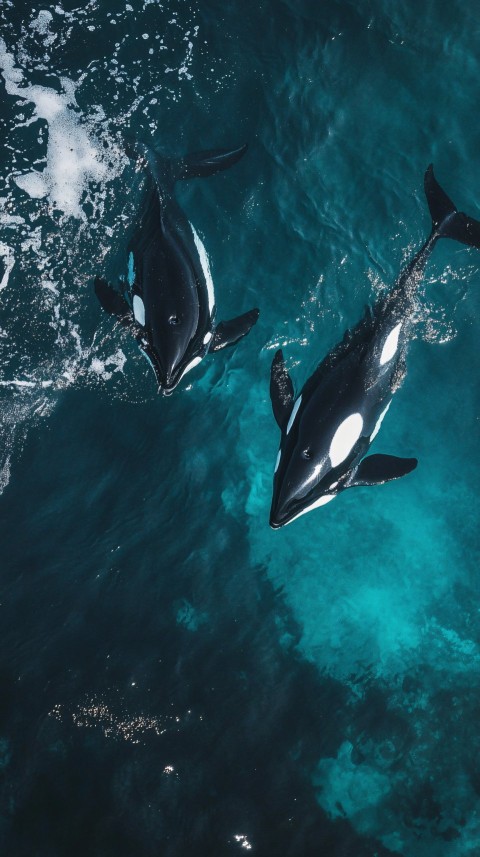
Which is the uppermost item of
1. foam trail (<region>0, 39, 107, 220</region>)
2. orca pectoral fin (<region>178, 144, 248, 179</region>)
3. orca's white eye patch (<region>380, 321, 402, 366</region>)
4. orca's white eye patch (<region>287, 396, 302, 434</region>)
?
foam trail (<region>0, 39, 107, 220</region>)

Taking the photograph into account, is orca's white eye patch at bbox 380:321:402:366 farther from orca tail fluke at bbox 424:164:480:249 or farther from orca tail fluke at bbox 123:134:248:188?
orca tail fluke at bbox 123:134:248:188

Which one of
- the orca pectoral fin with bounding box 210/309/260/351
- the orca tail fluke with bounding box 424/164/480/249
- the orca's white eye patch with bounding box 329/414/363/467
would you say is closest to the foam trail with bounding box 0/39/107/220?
the orca pectoral fin with bounding box 210/309/260/351

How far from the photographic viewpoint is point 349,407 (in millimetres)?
6113

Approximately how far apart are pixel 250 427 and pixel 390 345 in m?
3.03

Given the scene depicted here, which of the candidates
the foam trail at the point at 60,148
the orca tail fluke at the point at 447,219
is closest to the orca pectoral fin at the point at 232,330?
the orca tail fluke at the point at 447,219

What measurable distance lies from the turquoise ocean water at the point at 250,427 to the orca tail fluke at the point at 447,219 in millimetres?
1150

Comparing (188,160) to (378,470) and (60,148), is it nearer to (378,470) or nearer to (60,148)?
(60,148)

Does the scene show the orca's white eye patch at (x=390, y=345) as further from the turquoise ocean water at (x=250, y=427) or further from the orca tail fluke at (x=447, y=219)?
the turquoise ocean water at (x=250, y=427)

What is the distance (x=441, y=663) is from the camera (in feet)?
27.2

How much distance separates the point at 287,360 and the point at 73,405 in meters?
3.42

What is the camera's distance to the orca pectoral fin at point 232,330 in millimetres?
7531

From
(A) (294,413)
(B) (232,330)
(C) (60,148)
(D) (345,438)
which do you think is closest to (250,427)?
(B) (232,330)

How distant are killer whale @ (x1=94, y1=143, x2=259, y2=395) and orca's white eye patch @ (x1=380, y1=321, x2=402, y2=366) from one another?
211 cm

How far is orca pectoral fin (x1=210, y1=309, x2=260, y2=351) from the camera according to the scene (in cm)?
753
